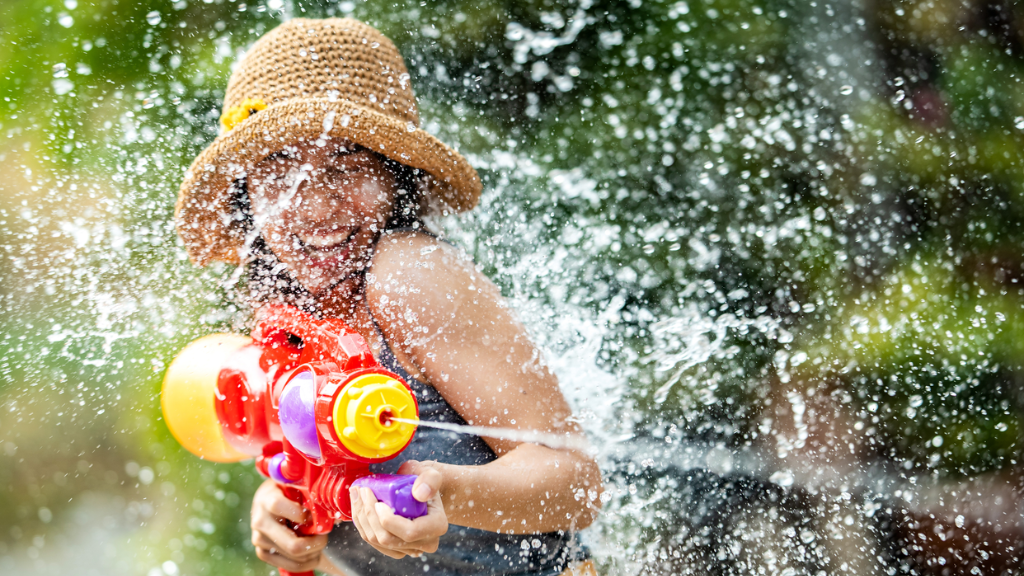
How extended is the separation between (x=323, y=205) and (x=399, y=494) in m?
0.54

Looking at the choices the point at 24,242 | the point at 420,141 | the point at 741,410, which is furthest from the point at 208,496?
the point at 420,141

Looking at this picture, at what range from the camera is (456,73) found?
2.74 meters

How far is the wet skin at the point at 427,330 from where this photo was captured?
1120 mm

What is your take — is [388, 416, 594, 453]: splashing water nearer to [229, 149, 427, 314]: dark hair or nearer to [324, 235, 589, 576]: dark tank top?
[324, 235, 589, 576]: dark tank top

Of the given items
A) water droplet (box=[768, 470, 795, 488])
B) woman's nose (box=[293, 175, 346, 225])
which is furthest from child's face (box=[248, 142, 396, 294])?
water droplet (box=[768, 470, 795, 488])

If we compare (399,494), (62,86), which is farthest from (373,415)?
(62,86)

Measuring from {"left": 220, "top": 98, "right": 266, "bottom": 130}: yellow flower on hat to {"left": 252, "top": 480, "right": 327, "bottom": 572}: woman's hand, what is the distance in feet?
2.16

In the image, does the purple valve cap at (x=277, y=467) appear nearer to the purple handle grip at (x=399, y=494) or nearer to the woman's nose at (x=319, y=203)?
the purple handle grip at (x=399, y=494)

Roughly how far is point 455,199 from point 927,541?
223 cm

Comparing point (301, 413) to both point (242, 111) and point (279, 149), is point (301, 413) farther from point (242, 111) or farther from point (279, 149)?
point (242, 111)

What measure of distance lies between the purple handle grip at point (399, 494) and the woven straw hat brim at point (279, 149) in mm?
579

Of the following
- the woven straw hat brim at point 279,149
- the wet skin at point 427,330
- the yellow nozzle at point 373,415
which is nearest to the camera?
the yellow nozzle at point 373,415

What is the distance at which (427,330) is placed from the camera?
1.16 metres

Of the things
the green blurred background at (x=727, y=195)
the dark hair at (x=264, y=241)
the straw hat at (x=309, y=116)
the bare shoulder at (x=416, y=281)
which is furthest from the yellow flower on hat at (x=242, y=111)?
the green blurred background at (x=727, y=195)
